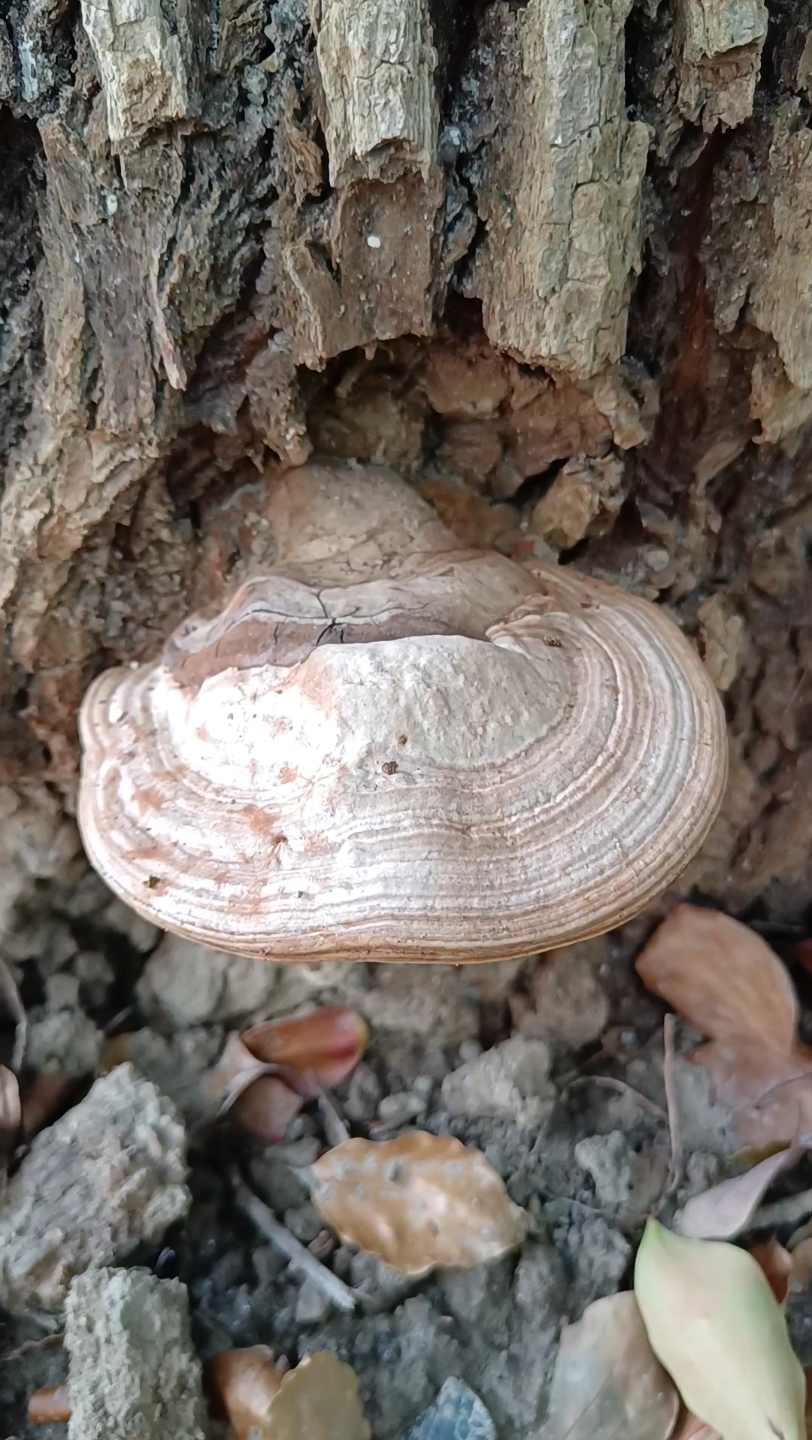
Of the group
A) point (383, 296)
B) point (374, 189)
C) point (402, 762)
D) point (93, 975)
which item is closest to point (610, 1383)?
point (402, 762)

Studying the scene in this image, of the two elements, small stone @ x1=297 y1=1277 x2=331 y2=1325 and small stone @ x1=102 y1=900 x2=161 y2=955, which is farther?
small stone @ x1=102 y1=900 x2=161 y2=955

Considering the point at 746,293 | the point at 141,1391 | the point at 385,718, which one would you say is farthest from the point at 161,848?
the point at 746,293

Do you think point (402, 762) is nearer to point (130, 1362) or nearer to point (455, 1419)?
point (130, 1362)

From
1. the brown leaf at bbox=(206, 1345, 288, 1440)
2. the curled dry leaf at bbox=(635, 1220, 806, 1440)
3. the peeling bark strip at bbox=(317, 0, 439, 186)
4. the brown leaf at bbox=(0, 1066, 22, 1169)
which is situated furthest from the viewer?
the brown leaf at bbox=(0, 1066, 22, 1169)

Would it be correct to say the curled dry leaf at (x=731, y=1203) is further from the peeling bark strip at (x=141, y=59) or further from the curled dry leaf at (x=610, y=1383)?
the peeling bark strip at (x=141, y=59)

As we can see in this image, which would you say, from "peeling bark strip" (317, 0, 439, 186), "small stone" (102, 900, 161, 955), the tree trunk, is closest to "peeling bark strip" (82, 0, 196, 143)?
the tree trunk

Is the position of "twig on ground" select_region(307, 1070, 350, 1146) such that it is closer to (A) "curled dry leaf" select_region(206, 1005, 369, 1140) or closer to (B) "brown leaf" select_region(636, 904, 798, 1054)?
(A) "curled dry leaf" select_region(206, 1005, 369, 1140)

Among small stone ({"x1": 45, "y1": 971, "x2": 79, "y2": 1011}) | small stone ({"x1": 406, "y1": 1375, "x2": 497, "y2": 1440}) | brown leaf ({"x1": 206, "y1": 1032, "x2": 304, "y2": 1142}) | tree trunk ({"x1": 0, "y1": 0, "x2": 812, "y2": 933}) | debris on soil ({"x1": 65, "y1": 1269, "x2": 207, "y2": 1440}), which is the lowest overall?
small stone ({"x1": 406, "y1": 1375, "x2": 497, "y2": 1440})
